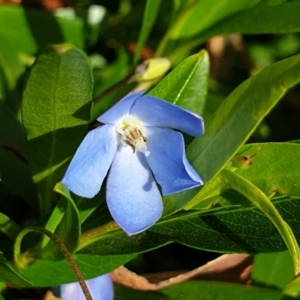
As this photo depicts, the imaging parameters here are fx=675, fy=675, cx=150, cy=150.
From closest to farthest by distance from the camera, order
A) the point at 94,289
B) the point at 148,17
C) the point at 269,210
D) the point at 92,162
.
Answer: the point at 269,210, the point at 92,162, the point at 94,289, the point at 148,17

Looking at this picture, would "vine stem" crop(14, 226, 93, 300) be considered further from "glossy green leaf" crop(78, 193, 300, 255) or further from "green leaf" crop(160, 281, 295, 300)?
"green leaf" crop(160, 281, 295, 300)

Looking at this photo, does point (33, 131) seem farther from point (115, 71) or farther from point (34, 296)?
point (115, 71)

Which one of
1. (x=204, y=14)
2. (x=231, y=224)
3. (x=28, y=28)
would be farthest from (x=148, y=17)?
(x=231, y=224)

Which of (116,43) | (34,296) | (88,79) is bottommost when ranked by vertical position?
(34,296)

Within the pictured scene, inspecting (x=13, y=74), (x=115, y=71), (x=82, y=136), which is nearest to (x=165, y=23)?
(x=115, y=71)

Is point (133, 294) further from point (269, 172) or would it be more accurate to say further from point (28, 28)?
point (28, 28)

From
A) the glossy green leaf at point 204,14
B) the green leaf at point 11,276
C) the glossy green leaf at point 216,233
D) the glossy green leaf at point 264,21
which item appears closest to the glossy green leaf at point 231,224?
the glossy green leaf at point 216,233

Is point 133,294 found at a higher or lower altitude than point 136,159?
lower
